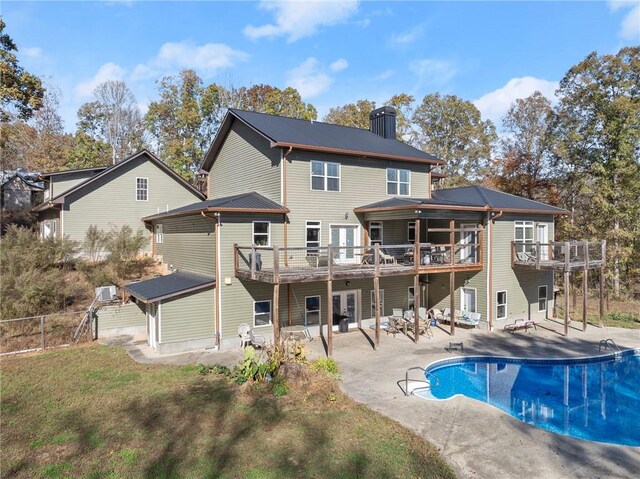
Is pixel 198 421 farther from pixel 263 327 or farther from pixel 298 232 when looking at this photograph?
pixel 298 232

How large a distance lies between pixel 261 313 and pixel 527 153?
28.1 m

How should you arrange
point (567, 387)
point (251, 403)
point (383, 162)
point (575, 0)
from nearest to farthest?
point (251, 403), point (567, 387), point (575, 0), point (383, 162)

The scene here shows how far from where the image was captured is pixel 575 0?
50.2 ft

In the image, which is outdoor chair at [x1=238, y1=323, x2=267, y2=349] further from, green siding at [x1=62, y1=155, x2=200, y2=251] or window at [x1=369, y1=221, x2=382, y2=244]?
green siding at [x1=62, y1=155, x2=200, y2=251]

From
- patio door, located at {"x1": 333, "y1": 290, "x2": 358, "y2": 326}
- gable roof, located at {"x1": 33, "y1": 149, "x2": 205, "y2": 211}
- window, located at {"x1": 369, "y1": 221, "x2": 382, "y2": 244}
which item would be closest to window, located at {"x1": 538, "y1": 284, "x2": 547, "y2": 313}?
window, located at {"x1": 369, "y1": 221, "x2": 382, "y2": 244}

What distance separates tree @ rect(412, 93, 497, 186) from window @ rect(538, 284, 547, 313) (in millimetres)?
18403

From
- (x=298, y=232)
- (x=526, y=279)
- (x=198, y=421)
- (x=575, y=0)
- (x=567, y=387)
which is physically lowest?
(x=567, y=387)

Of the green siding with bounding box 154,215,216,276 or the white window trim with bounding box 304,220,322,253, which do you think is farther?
the white window trim with bounding box 304,220,322,253

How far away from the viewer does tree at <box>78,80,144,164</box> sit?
39.4 metres

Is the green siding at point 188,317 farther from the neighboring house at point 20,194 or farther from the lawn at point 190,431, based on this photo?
the neighboring house at point 20,194

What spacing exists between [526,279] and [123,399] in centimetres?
1865

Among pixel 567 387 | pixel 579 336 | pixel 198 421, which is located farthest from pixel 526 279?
pixel 198 421

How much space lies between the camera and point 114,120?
39719mm

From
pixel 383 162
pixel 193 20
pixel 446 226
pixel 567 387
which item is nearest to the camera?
pixel 567 387
